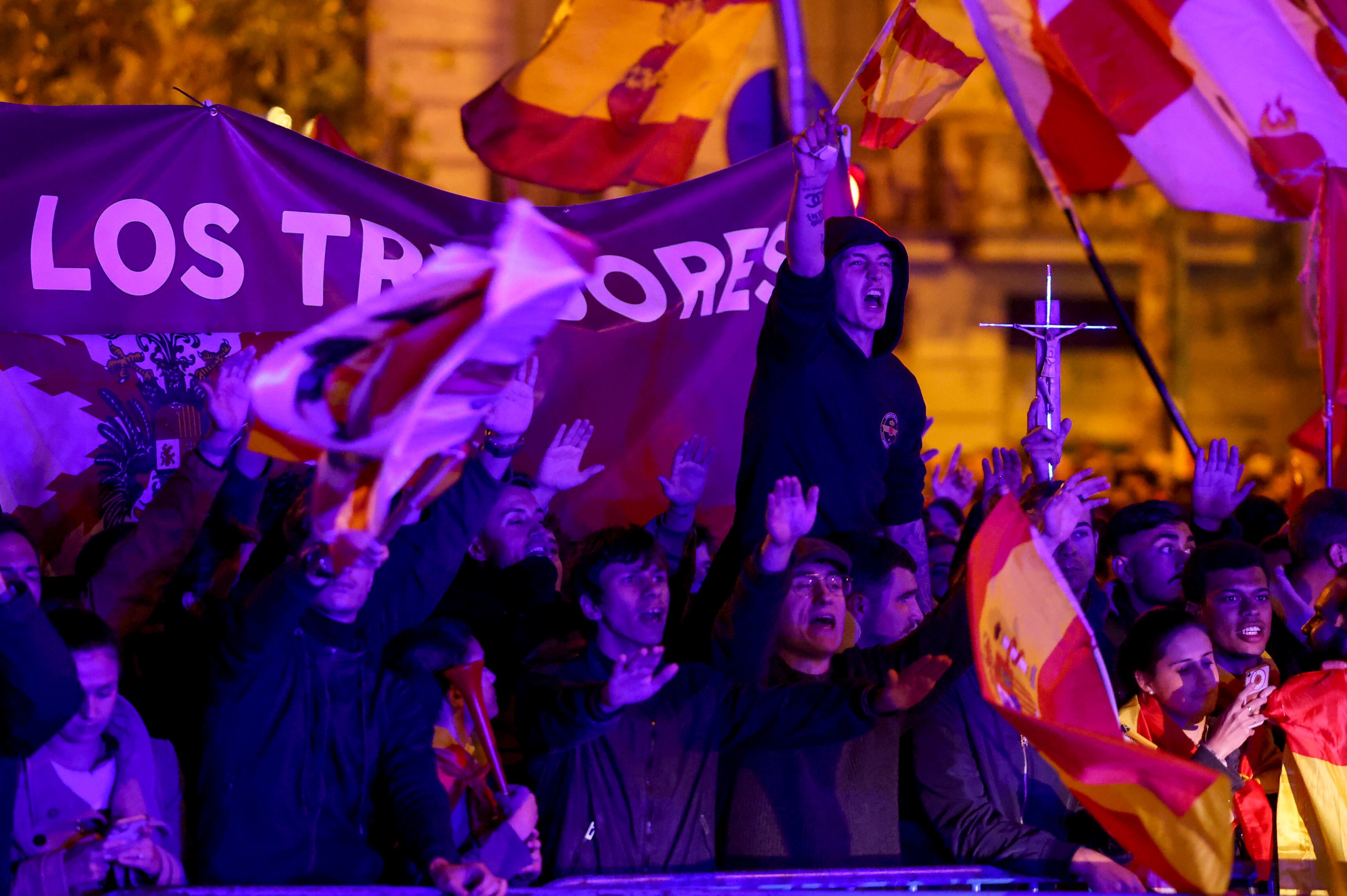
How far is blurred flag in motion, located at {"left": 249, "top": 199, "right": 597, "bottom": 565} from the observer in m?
3.08

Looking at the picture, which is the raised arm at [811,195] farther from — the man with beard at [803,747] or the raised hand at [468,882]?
the raised hand at [468,882]

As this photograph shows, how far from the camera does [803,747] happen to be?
4.23 m

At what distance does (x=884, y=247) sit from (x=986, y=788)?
1743 millimetres

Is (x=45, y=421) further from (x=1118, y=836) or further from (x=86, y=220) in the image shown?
(x=1118, y=836)

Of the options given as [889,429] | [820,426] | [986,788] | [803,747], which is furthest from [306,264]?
[986,788]

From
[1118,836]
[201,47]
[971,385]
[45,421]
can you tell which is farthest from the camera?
[971,385]

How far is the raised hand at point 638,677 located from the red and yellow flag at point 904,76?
9.62 ft

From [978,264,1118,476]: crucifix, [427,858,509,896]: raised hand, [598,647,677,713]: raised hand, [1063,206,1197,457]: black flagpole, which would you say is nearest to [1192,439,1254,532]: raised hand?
[1063,206,1197,457]: black flagpole

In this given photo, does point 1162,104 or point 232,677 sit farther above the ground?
point 1162,104

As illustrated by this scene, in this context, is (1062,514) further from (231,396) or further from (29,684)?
(29,684)

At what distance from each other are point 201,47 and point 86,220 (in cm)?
693

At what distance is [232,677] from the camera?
12.5 ft

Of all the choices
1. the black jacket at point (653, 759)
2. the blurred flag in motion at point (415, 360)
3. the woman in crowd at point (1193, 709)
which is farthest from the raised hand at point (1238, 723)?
the blurred flag in motion at point (415, 360)

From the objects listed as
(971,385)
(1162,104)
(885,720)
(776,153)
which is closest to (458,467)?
(885,720)
